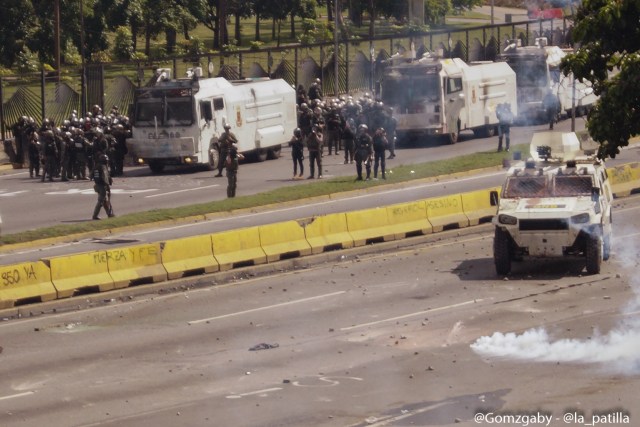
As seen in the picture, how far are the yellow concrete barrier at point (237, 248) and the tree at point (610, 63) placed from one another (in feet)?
32.5

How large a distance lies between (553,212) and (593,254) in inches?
38.0

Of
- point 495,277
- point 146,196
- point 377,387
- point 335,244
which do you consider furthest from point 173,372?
point 146,196

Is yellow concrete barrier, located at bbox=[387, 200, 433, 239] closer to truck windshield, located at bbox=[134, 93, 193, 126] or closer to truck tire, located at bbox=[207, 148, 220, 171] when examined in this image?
truck windshield, located at bbox=[134, 93, 193, 126]

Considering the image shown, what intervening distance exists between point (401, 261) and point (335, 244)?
5.19 ft

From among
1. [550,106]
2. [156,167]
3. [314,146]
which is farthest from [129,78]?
[550,106]

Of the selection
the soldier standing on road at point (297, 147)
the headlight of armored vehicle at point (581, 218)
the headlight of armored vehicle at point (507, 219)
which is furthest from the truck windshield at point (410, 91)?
the headlight of armored vehicle at point (581, 218)

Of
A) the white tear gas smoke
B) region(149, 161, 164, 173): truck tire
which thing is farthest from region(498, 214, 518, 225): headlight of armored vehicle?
region(149, 161, 164, 173): truck tire

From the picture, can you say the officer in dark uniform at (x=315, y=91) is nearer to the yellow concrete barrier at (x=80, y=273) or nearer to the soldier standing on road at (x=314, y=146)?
the soldier standing on road at (x=314, y=146)

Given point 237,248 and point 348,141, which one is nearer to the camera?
point 237,248

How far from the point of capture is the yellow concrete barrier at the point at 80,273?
21484mm

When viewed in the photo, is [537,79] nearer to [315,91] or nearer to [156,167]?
[315,91]

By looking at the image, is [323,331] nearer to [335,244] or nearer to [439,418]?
[439,418]

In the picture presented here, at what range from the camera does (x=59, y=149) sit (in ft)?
124

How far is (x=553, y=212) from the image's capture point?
2180cm
